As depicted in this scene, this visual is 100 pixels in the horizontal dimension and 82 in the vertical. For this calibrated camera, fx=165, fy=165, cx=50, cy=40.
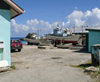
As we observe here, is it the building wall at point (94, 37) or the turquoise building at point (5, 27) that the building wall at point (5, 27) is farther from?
the building wall at point (94, 37)

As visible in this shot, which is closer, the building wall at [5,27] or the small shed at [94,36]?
the building wall at [5,27]

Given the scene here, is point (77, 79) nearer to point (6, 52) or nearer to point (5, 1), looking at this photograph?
point (6, 52)

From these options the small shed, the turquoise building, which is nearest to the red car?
the small shed

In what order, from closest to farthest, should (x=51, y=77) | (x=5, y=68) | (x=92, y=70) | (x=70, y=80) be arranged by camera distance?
(x=70, y=80) → (x=51, y=77) → (x=92, y=70) → (x=5, y=68)

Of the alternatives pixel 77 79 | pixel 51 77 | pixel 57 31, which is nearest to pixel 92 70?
pixel 77 79

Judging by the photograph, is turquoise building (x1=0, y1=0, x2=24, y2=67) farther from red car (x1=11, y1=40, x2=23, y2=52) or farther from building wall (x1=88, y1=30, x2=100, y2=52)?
building wall (x1=88, y1=30, x2=100, y2=52)

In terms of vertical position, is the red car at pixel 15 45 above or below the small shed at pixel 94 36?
below

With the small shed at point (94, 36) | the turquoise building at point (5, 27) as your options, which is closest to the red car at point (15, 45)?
the small shed at point (94, 36)

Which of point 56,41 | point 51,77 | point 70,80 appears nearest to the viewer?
point 70,80

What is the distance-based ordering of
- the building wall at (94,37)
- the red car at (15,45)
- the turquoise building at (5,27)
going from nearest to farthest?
the turquoise building at (5,27) < the building wall at (94,37) < the red car at (15,45)

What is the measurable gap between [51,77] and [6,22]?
14.8ft

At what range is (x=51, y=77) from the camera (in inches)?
300

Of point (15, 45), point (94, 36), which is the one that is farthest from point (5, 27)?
point (94, 36)

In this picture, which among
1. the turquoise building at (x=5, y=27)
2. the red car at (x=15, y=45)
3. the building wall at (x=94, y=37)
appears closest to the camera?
the turquoise building at (x=5, y=27)
